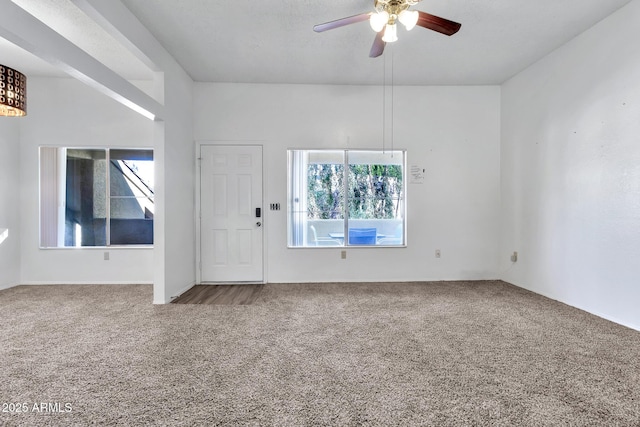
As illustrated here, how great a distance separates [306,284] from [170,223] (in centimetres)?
202

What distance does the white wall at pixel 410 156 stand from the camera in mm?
4383

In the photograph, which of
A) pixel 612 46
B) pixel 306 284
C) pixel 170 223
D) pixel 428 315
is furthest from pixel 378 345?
pixel 612 46

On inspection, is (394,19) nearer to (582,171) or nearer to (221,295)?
(582,171)

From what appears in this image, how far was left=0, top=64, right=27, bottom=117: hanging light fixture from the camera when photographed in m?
2.70

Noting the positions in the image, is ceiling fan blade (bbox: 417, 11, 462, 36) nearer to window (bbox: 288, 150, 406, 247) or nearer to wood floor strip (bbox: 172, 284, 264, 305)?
window (bbox: 288, 150, 406, 247)

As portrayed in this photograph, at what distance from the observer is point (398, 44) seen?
3312mm

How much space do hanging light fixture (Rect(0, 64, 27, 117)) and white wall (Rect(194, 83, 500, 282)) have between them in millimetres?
2057

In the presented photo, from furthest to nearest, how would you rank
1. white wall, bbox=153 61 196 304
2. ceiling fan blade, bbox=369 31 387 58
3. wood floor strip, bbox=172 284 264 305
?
wood floor strip, bbox=172 284 264 305
white wall, bbox=153 61 196 304
ceiling fan blade, bbox=369 31 387 58

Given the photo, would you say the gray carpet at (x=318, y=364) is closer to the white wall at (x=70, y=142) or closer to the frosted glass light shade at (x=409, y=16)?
the white wall at (x=70, y=142)

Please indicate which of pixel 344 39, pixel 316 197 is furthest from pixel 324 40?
pixel 316 197

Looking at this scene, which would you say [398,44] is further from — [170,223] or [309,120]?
[170,223]

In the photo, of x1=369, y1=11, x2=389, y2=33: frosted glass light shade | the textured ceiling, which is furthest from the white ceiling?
x1=369, y1=11, x2=389, y2=33: frosted glass light shade

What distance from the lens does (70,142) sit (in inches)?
168

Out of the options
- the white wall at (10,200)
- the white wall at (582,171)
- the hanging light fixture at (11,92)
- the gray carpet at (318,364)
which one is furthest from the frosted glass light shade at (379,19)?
the white wall at (10,200)
